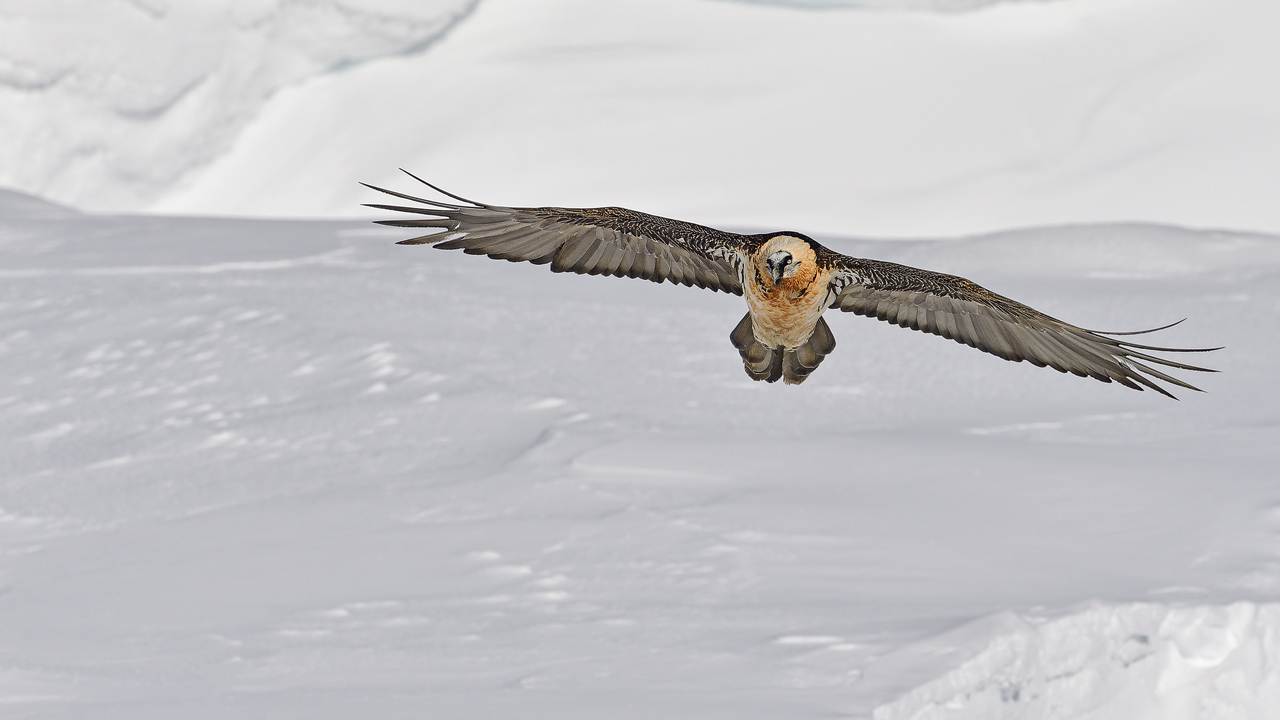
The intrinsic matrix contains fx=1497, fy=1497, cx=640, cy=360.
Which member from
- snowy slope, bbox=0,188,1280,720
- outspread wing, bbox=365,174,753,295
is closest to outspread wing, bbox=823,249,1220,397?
outspread wing, bbox=365,174,753,295

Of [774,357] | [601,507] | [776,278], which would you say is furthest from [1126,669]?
[601,507]

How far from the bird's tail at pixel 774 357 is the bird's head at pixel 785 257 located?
0.37 metres

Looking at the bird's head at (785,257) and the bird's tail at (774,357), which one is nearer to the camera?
the bird's head at (785,257)

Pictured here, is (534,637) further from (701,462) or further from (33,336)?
(33,336)

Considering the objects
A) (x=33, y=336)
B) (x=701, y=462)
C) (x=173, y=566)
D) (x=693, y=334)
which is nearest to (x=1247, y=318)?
(x=693, y=334)

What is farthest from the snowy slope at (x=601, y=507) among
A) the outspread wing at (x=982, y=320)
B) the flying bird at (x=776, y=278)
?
the flying bird at (x=776, y=278)

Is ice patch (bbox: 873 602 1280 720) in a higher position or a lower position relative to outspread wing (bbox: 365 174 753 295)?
lower

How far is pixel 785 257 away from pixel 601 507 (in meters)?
6.00

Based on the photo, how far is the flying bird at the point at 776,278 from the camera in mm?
4973

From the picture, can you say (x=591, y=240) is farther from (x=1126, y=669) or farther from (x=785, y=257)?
(x=1126, y=669)

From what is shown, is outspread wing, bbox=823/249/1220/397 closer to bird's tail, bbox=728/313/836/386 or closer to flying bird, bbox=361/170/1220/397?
flying bird, bbox=361/170/1220/397

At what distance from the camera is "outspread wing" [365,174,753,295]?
508 centimetres

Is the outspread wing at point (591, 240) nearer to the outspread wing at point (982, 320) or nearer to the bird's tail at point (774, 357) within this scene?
the bird's tail at point (774, 357)

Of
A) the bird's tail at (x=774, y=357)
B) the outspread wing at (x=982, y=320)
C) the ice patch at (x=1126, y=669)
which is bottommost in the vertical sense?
the ice patch at (x=1126, y=669)
